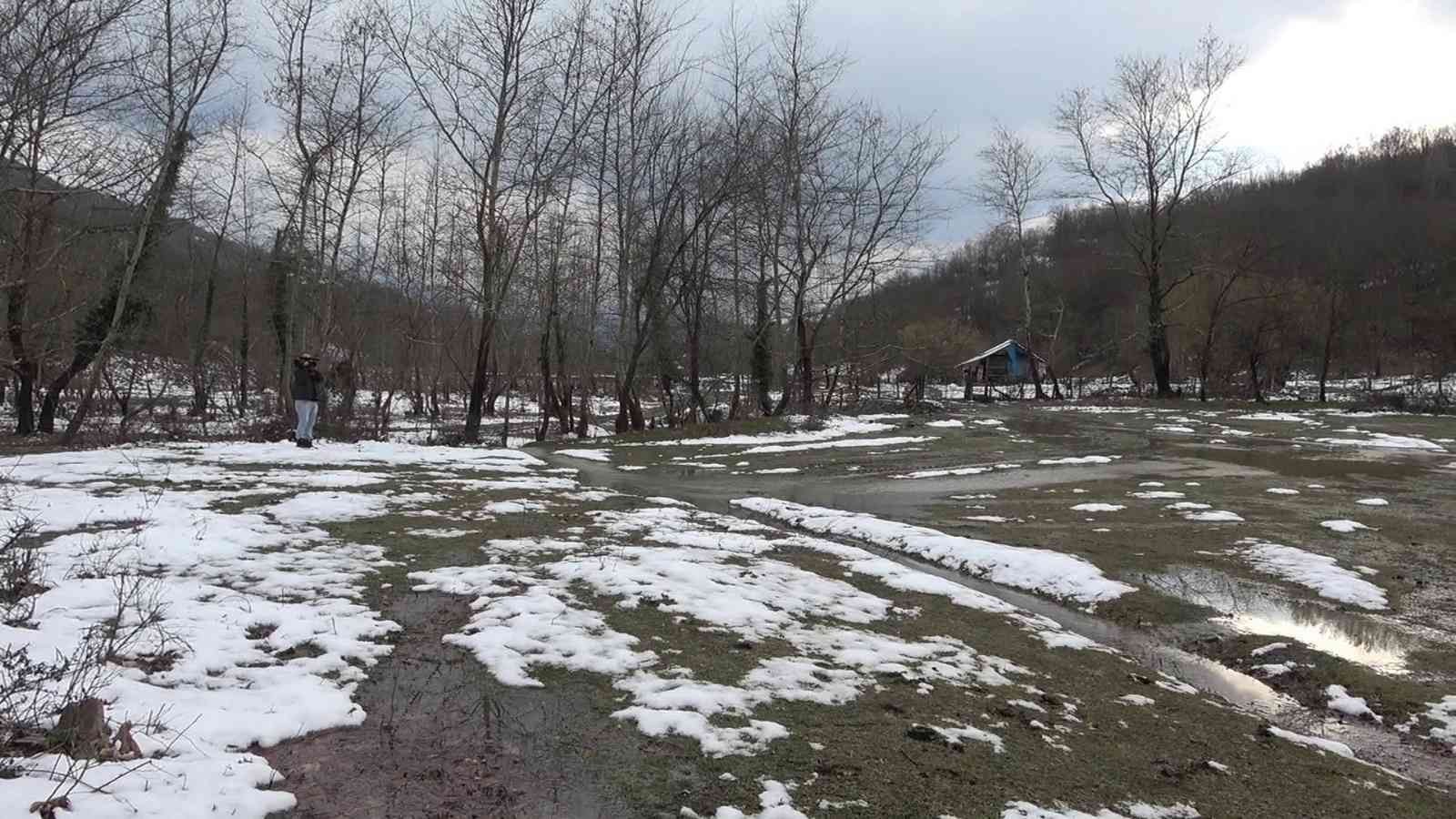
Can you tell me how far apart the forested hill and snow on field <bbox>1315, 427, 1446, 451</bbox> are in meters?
13.9

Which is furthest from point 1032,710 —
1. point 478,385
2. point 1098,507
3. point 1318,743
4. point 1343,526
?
point 478,385

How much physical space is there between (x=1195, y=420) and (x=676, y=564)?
26.2 meters

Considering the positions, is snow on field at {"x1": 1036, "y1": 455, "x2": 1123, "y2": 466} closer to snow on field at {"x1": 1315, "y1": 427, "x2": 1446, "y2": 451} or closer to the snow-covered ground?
the snow-covered ground

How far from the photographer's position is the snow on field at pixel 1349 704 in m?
4.57

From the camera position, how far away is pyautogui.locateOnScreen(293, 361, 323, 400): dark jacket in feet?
49.5

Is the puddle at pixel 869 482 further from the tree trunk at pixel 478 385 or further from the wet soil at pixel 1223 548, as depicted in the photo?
the tree trunk at pixel 478 385

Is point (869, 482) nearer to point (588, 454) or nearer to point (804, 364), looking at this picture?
point (588, 454)

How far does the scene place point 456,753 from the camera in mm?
3312

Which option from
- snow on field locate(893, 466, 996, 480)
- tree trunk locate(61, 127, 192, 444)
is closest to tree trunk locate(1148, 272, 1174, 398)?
snow on field locate(893, 466, 996, 480)

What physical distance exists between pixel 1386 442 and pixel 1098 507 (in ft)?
44.1

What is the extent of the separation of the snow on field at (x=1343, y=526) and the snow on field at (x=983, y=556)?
358 centimetres

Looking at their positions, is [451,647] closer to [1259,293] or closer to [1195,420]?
[1195,420]

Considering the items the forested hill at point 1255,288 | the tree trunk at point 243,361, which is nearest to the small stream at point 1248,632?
the forested hill at point 1255,288

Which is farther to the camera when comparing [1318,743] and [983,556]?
[983,556]
